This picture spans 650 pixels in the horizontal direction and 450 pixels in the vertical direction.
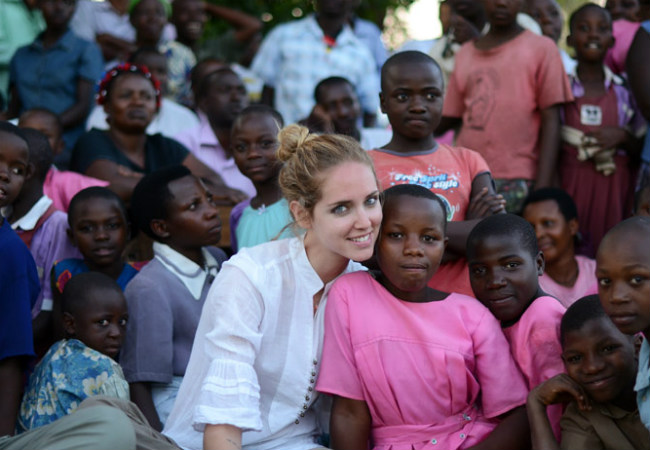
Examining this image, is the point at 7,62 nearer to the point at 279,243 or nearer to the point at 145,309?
the point at 145,309

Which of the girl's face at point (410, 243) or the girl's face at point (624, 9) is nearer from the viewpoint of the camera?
the girl's face at point (410, 243)

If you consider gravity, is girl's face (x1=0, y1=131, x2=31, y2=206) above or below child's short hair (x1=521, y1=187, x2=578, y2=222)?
above

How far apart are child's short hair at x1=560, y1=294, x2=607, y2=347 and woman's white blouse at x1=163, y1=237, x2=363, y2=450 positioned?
835 mm

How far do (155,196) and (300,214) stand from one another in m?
1.15

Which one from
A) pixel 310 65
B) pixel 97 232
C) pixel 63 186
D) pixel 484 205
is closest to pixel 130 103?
pixel 63 186

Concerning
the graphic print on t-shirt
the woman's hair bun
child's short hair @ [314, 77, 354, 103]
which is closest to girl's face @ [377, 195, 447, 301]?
the woman's hair bun

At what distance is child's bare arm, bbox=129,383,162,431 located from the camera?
11.5 feet

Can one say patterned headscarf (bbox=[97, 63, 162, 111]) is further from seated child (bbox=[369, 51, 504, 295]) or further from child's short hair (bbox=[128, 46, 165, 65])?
seated child (bbox=[369, 51, 504, 295])

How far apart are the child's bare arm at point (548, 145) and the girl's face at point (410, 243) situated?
1.88 m

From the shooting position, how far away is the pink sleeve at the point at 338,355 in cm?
304

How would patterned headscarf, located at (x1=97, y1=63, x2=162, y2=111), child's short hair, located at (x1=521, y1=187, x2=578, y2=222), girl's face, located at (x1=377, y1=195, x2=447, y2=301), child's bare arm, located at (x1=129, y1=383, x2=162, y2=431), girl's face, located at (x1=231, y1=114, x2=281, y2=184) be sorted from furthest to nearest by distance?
1. patterned headscarf, located at (x1=97, y1=63, x2=162, y2=111)
2. child's short hair, located at (x1=521, y1=187, x2=578, y2=222)
3. girl's face, located at (x1=231, y1=114, x2=281, y2=184)
4. child's bare arm, located at (x1=129, y1=383, x2=162, y2=431)
5. girl's face, located at (x1=377, y1=195, x2=447, y2=301)

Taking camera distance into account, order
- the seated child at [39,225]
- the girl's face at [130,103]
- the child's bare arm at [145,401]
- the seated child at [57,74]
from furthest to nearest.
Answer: the seated child at [57,74] < the girl's face at [130,103] < the seated child at [39,225] < the child's bare arm at [145,401]

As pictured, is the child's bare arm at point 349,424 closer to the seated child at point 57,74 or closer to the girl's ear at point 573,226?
the girl's ear at point 573,226

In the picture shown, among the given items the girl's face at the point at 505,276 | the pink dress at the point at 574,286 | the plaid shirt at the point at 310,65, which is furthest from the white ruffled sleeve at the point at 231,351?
the plaid shirt at the point at 310,65
